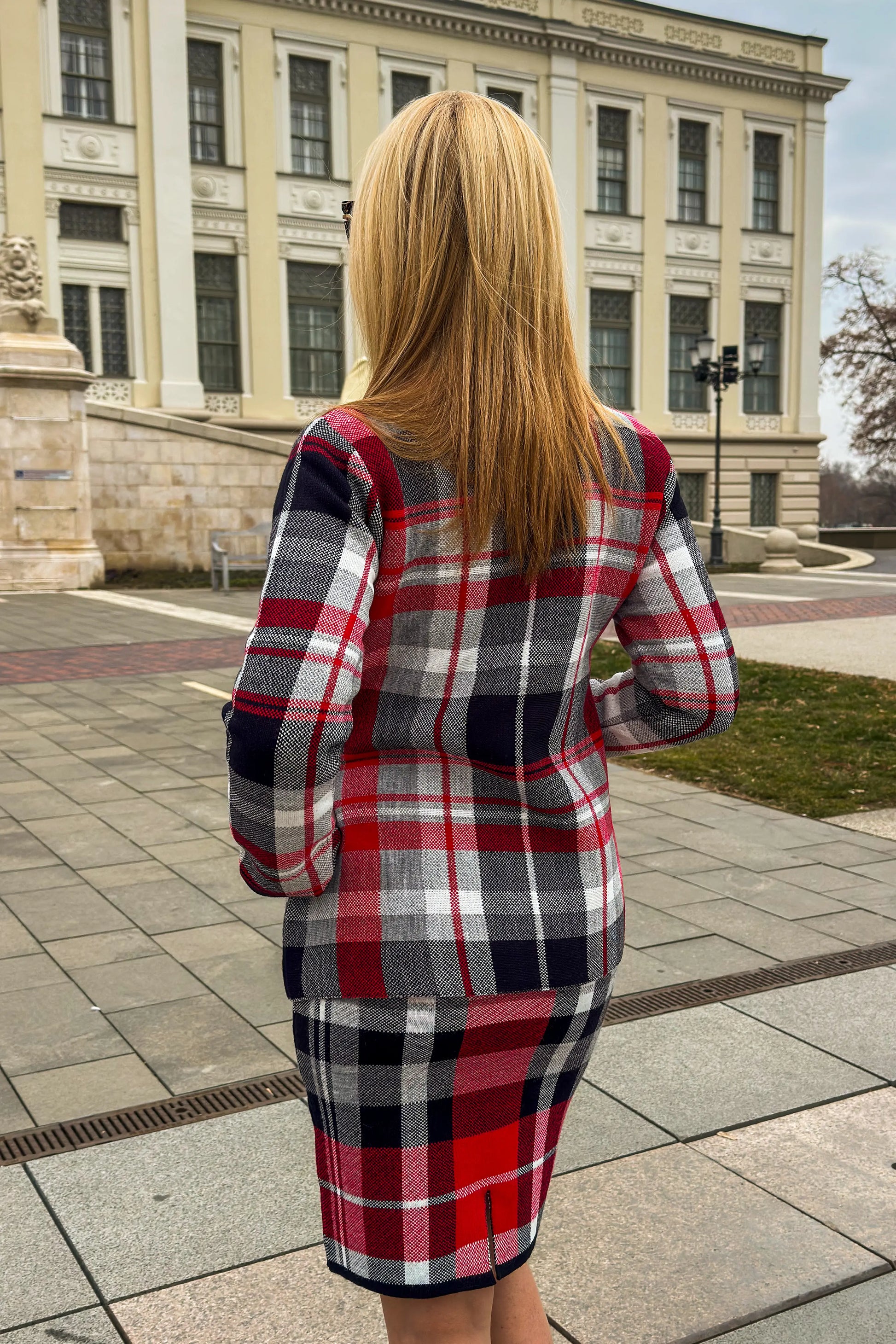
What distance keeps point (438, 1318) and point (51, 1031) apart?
2636 millimetres

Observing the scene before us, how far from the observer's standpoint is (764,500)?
→ 134 feet

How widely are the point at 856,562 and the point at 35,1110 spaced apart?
2891 centimetres

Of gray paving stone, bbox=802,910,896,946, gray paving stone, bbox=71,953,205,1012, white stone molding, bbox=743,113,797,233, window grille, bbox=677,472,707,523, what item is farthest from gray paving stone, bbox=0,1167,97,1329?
white stone molding, bbox=743,113,797,233

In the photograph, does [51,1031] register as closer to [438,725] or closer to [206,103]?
[438,725]

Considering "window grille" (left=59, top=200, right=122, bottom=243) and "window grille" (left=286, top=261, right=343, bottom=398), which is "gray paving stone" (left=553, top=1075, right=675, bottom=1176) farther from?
"window grille" (left=286, top=261, right=343, bottom=398)

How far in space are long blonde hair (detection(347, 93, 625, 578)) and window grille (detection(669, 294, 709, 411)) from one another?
39.2 m

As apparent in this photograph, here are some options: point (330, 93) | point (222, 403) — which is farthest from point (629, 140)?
point (222, 403)

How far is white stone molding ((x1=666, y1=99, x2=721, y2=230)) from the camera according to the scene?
38.8 meters

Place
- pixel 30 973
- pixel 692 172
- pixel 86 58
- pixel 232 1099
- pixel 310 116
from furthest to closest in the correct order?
pixel 692 172, pixel 310 116, pixel 86 58, pixel 30 973, pixel 232 1099

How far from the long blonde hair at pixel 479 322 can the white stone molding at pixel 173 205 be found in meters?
30.9

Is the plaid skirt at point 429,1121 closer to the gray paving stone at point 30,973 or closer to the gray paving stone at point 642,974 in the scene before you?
the gray paving stone at point 642,974

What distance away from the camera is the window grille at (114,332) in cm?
3088

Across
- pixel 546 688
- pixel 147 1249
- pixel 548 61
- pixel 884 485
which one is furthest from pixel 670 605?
pixel 884 485

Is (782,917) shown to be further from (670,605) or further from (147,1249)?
(670,605)
